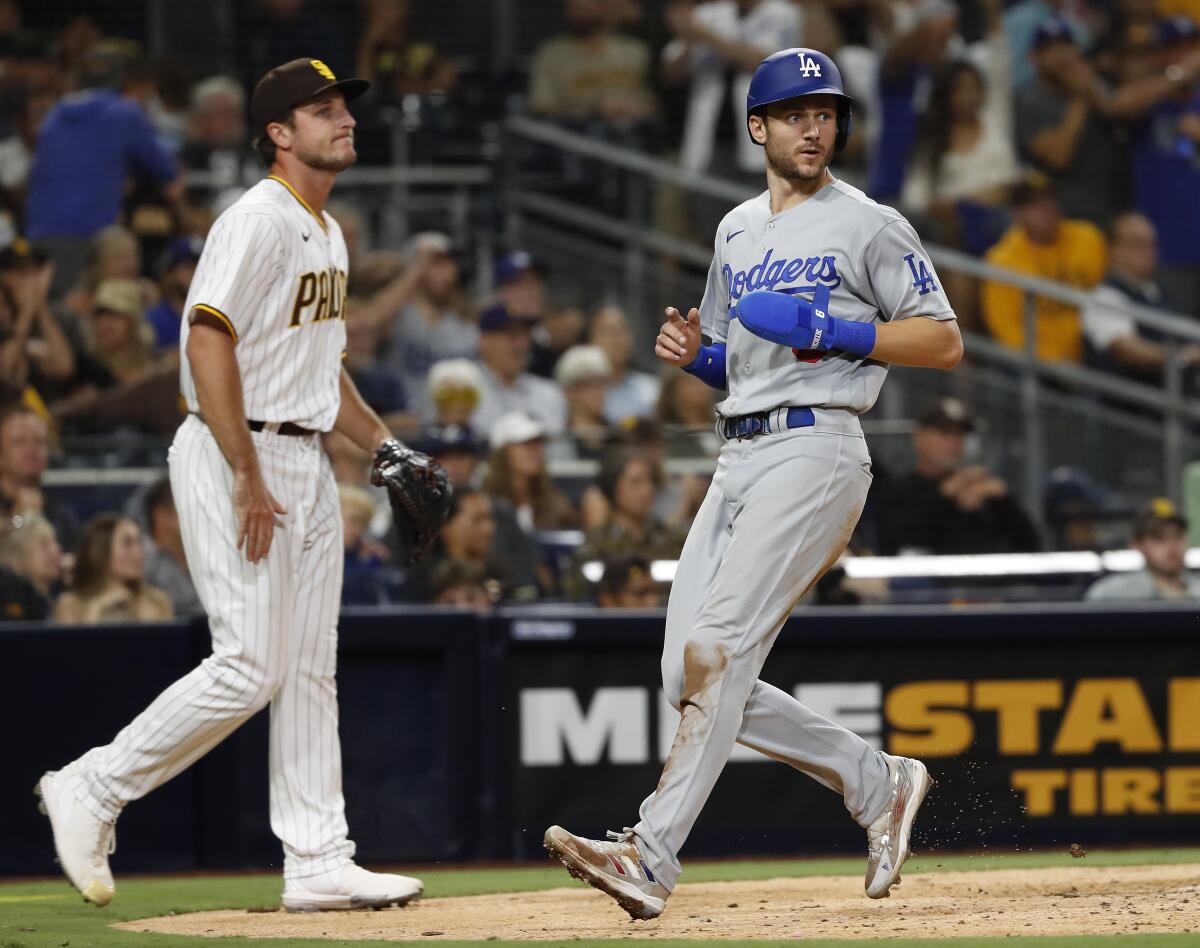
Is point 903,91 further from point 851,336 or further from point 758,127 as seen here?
point 851,336

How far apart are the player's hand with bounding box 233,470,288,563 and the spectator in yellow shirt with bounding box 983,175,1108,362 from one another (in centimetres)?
564

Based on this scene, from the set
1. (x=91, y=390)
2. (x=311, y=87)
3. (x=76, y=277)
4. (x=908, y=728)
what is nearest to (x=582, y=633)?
(x=908, y=728)

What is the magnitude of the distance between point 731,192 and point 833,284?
17.7 ft

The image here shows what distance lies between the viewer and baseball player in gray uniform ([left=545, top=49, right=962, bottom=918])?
4.05 m

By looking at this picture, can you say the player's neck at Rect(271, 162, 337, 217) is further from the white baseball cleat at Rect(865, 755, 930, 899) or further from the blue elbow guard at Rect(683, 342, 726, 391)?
the white baseball cleat at Rect(865, 755, 930, 899)

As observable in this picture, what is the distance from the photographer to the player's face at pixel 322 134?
4.72 m

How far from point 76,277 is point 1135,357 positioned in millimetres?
5116

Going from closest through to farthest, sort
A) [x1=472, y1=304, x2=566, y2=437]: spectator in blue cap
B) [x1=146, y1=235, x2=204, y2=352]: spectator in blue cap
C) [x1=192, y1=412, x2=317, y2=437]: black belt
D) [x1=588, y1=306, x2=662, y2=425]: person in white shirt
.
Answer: [x1=192, y1=412, x2=317, y2=437]: black belt → [x1=146, y1=235, x2=204, y2=352]: spectator in blue cap → [x1=472, y1=304, x2=566, y2=437]: spectator in blue cap → [x1=588, y1=306, x2=662, y2=425]: person in white shirt

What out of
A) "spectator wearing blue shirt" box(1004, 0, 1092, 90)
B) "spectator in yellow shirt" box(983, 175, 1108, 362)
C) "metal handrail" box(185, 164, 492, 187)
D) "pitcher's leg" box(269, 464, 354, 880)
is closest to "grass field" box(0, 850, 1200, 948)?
"pitcher's leg" box(269, 464, 354, 880)

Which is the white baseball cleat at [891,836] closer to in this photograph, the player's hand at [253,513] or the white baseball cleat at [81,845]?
the player's hand at [253,513]

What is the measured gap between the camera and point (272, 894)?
522cm

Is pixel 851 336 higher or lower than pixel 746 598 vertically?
higher

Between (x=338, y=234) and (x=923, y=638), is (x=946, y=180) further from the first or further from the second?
(x=338, y=234)

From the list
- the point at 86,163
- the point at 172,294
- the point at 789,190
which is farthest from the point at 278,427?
the point at 86,163
